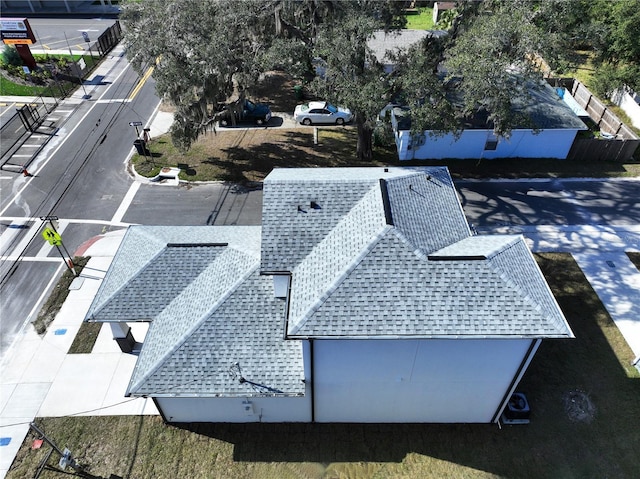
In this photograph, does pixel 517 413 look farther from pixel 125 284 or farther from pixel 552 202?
pixel 125 284

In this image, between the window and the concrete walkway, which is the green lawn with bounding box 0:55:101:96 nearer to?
the window

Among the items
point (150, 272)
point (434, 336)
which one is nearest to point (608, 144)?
point (434, 336)

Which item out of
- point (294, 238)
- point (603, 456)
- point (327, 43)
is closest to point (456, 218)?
point (294, 238)

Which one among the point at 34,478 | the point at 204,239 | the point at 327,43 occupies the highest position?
the point at 327,43

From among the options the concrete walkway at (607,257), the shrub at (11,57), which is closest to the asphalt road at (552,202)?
the concrete walkway at (607,257)

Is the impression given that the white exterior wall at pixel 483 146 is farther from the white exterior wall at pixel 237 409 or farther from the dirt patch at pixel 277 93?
the white exterior wall at pixel 237 409

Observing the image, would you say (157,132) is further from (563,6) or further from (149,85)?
(563,6)
